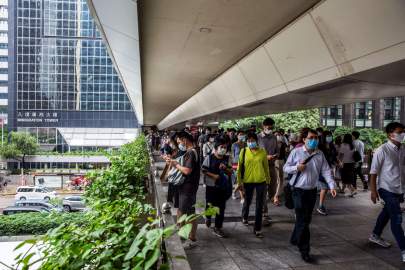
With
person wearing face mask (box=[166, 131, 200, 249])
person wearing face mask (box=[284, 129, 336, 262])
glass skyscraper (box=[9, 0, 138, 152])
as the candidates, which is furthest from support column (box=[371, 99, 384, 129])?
person wearing face mask (box=[166, 131, 200, 249])

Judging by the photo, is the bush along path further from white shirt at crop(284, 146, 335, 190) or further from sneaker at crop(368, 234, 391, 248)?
sneaker at crop(368, 234, 391, 248)

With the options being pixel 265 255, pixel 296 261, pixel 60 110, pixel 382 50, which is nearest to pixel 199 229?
pixel 265 255

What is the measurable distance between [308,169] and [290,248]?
128 cm

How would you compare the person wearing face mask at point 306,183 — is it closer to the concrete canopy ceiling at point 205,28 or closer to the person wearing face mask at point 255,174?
the person wearing face mask at point 255,174

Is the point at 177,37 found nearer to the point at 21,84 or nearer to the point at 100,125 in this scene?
the point at 100,125

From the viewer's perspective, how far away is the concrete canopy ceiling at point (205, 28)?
472 cm

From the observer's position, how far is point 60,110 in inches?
2527

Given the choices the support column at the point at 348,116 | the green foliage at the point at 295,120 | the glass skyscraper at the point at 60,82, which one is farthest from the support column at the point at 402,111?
the glass skyscraper at the point at 60,82

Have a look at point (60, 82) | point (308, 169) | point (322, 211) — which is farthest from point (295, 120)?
point (60, 82)

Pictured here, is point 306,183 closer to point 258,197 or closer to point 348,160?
point 258,197

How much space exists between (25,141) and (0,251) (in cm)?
4020

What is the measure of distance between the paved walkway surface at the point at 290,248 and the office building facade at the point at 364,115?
5596 centimetres

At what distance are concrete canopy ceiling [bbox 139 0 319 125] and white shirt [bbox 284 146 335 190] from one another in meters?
2.07

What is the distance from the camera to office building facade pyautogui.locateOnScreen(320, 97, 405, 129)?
Answer: 59375 millimetres
